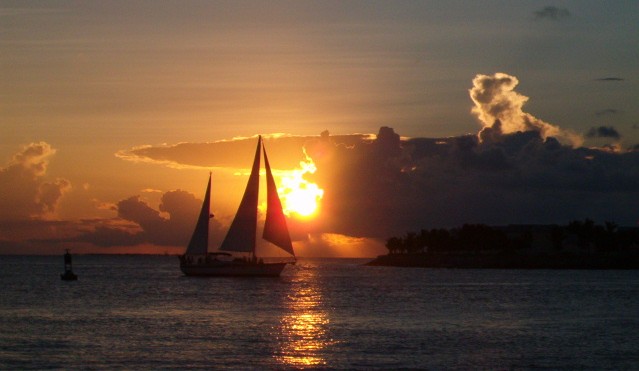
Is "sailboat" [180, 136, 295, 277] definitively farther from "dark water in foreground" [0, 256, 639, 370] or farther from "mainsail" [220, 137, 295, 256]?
"dark water in foreground" [0, 256, 639, 370]

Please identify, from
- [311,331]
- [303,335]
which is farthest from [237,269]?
[303,335]

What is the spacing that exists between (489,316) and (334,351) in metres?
25.3

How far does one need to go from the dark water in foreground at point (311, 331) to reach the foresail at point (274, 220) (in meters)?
15.7

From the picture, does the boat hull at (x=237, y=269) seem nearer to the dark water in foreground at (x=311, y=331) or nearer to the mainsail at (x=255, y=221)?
the mainsail at (x=255, y=221)

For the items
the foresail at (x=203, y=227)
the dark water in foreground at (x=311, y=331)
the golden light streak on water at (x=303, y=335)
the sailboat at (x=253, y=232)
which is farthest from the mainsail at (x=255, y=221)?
the golden light streak on water at (x=303, y=335)

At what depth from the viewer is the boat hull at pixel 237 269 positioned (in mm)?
114312

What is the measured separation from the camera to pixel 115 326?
5825 cm

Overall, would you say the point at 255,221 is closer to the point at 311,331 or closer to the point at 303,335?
the point at 311,331

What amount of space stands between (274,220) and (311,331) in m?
53.5

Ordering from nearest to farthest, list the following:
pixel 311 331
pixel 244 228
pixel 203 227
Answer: pixel 311 331 → pixel 244 228 → pixel 203 227

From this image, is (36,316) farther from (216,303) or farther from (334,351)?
(334,351)

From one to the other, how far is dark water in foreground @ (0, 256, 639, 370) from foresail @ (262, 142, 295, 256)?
15.7 metres

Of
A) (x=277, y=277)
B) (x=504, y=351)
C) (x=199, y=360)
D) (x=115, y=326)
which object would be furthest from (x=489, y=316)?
(x=277, y=277)

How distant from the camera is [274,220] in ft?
360
